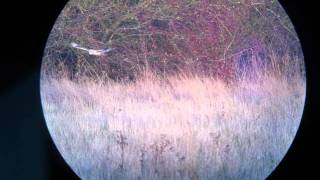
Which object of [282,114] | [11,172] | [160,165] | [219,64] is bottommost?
[11,172]

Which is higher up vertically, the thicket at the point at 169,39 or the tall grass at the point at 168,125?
the thicket at the point at 169,39

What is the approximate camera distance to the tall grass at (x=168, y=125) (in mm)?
2295

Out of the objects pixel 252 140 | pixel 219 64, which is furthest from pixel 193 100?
pixel 252 140

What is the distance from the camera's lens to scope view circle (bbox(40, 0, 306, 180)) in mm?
2291

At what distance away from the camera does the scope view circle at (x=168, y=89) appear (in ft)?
7.52

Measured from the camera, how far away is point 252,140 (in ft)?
7.61

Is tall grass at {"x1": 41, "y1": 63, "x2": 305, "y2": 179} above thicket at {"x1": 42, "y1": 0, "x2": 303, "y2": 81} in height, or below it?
below

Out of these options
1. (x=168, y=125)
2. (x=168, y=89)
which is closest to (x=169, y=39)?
(x=168, y=89)

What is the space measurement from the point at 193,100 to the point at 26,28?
960 mm

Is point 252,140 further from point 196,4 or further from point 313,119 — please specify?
point 196,4

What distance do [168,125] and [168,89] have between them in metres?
0.20

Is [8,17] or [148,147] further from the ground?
[8,17]

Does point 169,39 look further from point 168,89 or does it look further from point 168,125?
point 168,125

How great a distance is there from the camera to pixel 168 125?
7.62ft
